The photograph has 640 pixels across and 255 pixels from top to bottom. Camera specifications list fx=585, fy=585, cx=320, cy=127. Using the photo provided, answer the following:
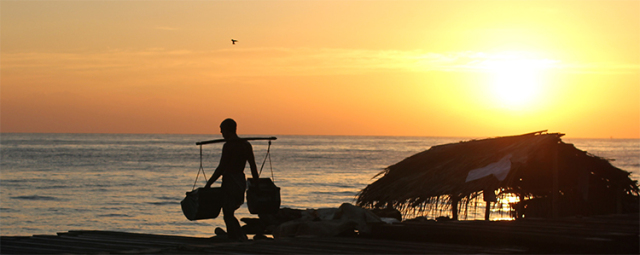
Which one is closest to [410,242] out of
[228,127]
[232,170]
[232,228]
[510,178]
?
[232,228]

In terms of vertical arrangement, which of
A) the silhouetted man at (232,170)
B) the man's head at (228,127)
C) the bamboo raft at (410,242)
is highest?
the man's head at (228,127)

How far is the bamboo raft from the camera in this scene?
5.74m

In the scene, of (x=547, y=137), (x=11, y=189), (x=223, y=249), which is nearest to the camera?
(x=223, y=249)

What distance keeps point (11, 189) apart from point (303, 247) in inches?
1285

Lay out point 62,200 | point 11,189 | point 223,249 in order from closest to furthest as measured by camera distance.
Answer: point 223,249 < point 62,200 < point 11,189

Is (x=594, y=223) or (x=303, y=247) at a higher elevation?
(x=594, y=223)

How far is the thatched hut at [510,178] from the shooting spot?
12375 millimetres

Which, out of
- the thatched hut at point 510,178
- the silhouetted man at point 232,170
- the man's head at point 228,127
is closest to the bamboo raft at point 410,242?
the silhouetted man at point 232,170

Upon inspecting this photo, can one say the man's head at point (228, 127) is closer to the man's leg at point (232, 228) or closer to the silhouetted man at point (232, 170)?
the silhouetted man at point (232, 170)

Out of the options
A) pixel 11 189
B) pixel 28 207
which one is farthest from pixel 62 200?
pixel 11 189

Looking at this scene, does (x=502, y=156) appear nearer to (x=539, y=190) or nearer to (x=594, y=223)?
(x=539, y=190)

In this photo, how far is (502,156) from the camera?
42.2ft

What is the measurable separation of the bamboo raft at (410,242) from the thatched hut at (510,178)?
4.23m

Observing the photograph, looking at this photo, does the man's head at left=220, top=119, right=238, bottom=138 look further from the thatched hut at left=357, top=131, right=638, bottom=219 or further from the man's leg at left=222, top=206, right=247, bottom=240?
the thatched hut at left=357, top=131, right=638, bottom=219
